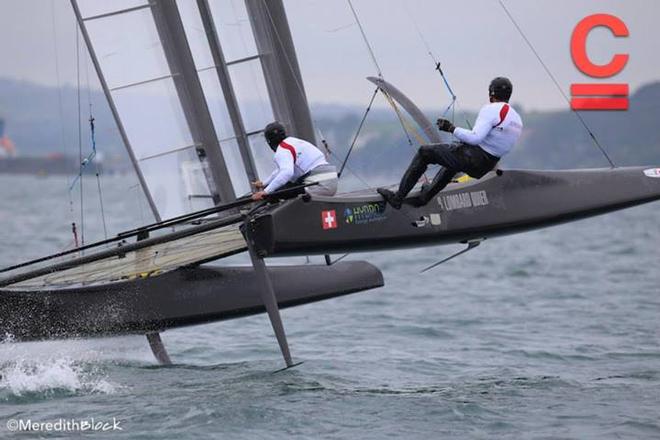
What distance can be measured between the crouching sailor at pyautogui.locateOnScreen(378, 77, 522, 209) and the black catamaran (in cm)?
35

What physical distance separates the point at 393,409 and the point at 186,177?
10.3ft

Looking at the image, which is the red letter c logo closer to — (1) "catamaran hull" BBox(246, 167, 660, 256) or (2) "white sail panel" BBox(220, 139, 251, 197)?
(1) "catamaran hull" BBox(246, 167, 660, 256)

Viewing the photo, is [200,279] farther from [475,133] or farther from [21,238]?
[21,238]

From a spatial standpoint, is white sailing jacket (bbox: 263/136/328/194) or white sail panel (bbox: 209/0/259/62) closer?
white sailing jacket (bbox: 263/136/328/194)

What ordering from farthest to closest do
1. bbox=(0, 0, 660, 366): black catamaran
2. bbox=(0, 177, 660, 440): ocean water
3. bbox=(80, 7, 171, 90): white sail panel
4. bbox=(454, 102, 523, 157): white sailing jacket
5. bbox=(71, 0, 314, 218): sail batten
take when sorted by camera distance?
bbox=(71, 0, 314, 218): sail batten
bbox=(80, 7, 171, 90): white sail panel
bbox=(0, 0, 660, 366): black catamaran
bbox=(454, 102, 523, 157): white sailing jacket
bbox=(0, 177, 660, 440): ocean water

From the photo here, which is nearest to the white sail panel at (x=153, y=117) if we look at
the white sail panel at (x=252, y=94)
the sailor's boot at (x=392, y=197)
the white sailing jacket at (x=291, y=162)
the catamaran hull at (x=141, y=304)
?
the white sail panel at (x=252, y=94)

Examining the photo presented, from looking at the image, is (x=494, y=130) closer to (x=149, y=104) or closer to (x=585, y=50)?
(x=585, y=50)

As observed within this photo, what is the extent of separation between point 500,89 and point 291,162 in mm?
1307

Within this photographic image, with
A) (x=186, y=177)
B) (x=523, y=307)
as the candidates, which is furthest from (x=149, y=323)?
(x=523, y=307)

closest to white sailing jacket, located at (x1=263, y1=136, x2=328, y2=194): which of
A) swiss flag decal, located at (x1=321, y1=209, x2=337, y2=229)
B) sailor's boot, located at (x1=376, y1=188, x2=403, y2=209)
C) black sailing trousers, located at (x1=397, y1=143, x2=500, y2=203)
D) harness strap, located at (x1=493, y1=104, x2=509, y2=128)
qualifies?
swiss flag decal, located at (x1=321, y1=209, x2=337, y2=229)

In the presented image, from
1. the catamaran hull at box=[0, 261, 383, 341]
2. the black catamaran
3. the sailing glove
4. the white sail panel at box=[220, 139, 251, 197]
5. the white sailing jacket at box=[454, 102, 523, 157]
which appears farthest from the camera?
the white sail panel at box=[220, 139, 251, 197]

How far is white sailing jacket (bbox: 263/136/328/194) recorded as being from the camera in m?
7.54

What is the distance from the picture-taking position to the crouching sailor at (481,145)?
7438mm

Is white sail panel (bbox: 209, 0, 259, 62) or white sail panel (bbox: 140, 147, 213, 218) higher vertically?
white sail panel (bbox: 209, 0, 259, 62)
